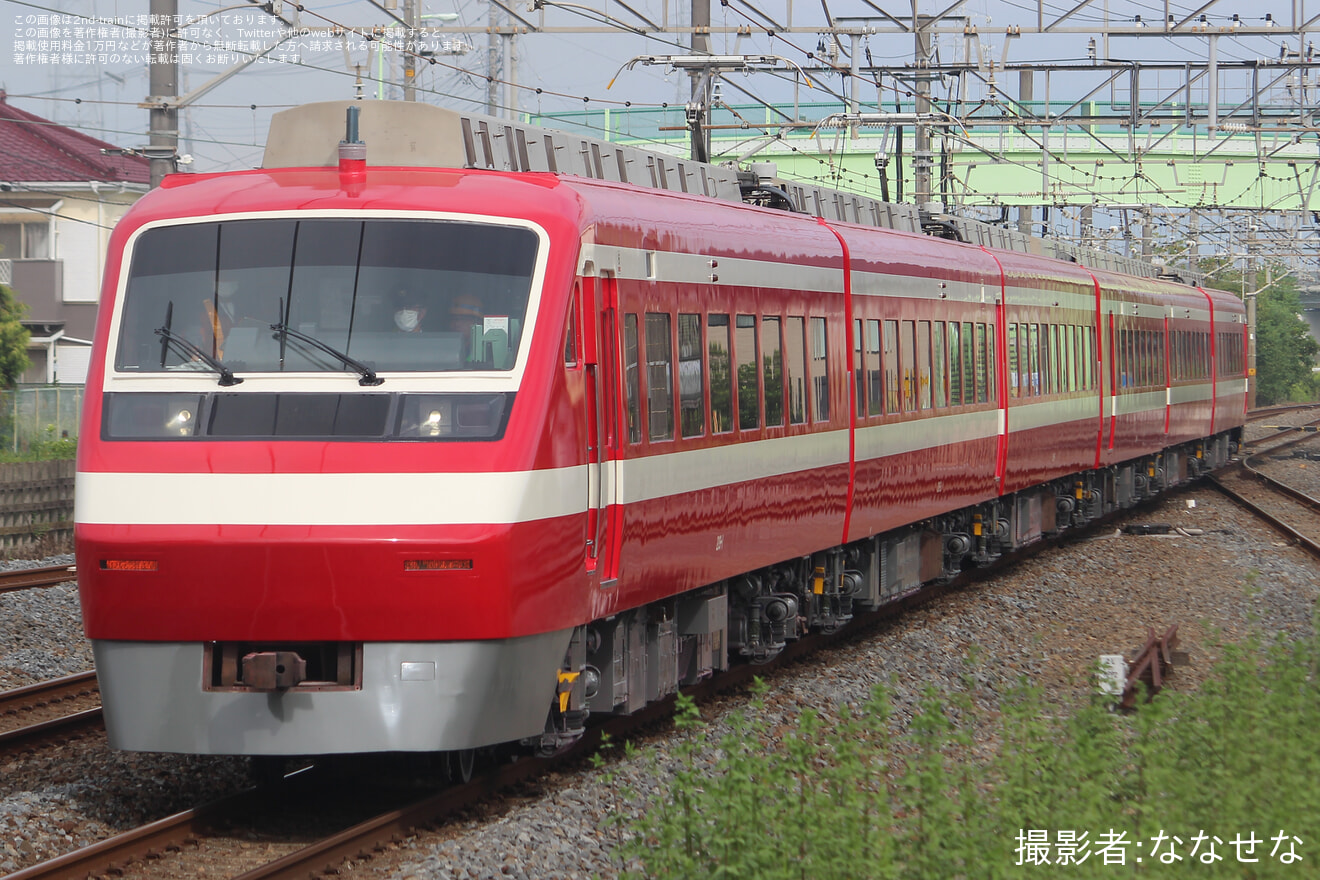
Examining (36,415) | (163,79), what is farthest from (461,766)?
(36,415)

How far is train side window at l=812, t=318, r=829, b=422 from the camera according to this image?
12445 millimetres

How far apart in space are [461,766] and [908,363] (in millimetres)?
7219

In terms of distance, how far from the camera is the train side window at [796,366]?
11891mm

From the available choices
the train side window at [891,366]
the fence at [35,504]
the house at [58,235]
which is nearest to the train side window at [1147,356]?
the train side window at [891,366]

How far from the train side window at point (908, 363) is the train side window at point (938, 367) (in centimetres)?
63

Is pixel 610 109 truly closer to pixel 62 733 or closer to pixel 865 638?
pixel 865 638

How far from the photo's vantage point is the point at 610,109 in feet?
139

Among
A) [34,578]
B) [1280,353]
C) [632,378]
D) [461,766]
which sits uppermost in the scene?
[1280,353]

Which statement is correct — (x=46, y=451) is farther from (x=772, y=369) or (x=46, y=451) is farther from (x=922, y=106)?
(x=772, y=369)

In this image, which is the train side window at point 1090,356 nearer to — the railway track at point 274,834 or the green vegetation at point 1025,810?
the railway track at point 274,834

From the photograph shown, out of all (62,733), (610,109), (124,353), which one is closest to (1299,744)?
(124,353)

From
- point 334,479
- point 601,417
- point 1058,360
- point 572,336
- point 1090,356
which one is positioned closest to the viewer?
point 334,479

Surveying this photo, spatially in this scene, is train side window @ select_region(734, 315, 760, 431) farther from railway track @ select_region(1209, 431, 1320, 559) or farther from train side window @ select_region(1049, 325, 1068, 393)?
railway track @ select_region(1209, 431, 1320, 559)

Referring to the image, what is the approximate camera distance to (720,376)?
10.6 metres
